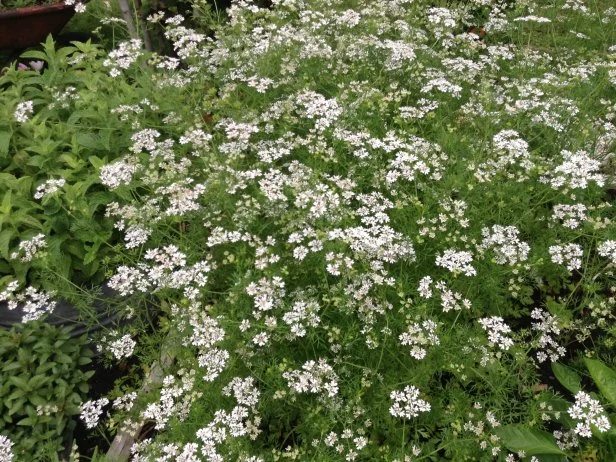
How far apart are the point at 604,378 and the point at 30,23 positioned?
7.03m

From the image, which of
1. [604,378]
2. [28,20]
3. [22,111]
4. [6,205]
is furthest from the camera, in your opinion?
[28,20]

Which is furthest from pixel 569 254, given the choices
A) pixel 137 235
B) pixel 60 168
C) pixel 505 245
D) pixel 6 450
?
pixel 60 168

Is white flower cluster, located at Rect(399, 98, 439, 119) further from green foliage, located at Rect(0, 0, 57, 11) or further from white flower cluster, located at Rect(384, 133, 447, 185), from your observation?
green foliage, located at Rect(0, 0, 57, 11)

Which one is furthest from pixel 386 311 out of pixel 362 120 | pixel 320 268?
pixel 362 120

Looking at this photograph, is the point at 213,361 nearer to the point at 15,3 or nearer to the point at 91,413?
the point at 91,413

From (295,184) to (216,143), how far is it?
135 centimetres

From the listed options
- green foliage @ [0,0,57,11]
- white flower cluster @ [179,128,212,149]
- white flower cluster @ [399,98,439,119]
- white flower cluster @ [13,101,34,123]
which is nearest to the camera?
white flower cluster @ [179,128,212,149]

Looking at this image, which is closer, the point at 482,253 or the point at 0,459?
the point at 0,459

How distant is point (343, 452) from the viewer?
3104 mm

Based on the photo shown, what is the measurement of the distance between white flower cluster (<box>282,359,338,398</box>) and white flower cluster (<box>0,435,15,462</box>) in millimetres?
1709

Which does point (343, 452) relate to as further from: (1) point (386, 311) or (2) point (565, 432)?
(2) point (565, 432)

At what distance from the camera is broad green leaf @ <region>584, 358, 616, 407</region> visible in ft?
11.1

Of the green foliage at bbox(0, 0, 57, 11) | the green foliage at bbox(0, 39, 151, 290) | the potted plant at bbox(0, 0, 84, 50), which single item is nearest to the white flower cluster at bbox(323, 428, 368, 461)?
the green foliage at bbox(0, 39, 151, 290)

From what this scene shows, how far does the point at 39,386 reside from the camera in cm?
345
